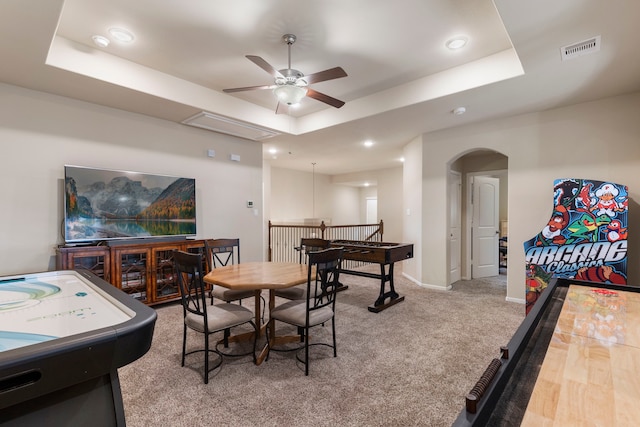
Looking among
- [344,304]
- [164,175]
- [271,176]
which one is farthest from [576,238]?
[271,176]

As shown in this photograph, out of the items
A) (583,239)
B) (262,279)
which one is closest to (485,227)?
(583,239)

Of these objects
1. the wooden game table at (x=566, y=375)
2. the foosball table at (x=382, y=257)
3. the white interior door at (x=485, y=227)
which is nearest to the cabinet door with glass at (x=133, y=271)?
the foosball table at (x=382, y=257)

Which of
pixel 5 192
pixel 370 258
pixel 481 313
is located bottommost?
pixel 481 313

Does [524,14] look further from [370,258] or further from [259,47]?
[370,258]

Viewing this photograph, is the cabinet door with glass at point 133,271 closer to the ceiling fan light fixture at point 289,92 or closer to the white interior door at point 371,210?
the ceiling fan light fixture at point 289,92

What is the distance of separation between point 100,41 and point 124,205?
186cm

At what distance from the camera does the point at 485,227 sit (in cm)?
596

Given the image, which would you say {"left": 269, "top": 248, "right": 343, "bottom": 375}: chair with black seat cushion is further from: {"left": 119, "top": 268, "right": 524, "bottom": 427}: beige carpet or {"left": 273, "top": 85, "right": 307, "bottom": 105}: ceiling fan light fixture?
{"left": 273, "top": 85, "right": 307, "bottom": 105}: ceiling fan light fixture

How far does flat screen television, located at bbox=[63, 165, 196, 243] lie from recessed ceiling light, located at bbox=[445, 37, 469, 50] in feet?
12.2

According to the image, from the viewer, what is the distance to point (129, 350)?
109cm

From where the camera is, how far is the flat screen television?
3480 mm

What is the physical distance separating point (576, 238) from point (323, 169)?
21.9 ft

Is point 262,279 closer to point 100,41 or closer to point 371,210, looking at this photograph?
point 100,41

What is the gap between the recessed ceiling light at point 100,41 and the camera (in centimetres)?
287
